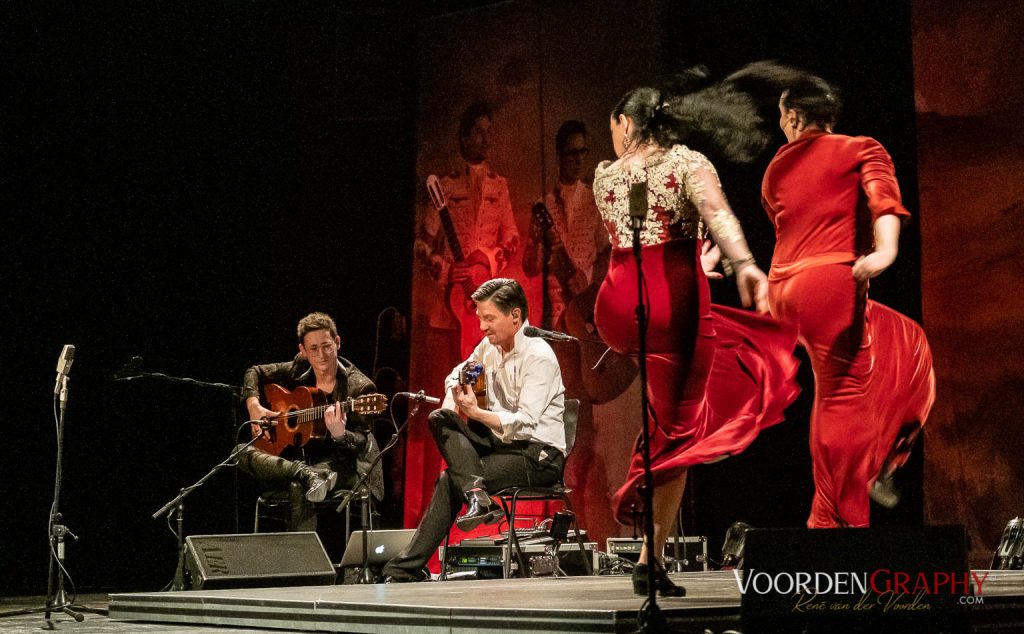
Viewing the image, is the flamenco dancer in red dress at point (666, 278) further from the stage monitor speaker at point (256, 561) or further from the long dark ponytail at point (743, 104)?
the long dark ponytail at point (743, 104)

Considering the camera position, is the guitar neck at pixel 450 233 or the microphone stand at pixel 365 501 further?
the guitar neck at pixel 450 233

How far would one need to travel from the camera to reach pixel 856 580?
219 centimetres

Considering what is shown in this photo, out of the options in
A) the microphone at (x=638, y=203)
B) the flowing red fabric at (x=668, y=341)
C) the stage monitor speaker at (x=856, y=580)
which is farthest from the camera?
the flowing red fabric at (x=668, y=341)

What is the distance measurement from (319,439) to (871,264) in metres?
2.96

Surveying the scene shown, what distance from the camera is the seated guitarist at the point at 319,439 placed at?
545cm

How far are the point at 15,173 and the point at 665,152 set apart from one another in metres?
4.32

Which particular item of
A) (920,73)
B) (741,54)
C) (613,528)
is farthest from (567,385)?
(920,73)

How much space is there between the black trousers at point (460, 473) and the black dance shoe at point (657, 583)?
1568 mm

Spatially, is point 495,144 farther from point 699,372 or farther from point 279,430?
point 699,372

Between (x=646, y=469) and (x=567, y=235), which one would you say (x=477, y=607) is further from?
(x=567, y=235)

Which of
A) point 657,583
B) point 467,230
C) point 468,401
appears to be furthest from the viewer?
Result: point 467,230

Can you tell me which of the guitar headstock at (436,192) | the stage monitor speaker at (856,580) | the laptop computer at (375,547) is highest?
the guitar headstock at (436,192)

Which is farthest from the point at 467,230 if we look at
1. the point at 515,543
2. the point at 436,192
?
the point at 515,543

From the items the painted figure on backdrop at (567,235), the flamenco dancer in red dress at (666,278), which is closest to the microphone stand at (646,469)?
the flamenco dancer in red dress at (666,278)
